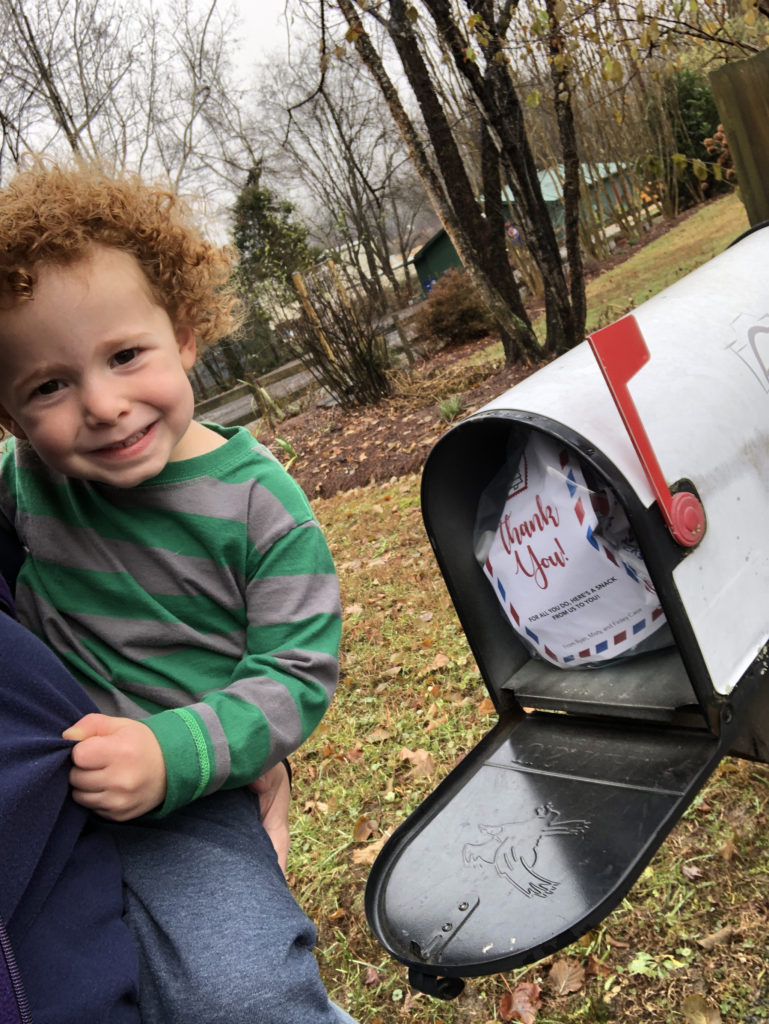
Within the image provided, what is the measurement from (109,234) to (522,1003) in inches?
78.7

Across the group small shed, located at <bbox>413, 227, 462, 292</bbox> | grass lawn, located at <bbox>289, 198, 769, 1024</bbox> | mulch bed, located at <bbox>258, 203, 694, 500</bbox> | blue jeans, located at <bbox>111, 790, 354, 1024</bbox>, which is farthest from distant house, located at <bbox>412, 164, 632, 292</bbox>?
blue jeans, located at <bbox>111, 790, 354, 1024</bbox>

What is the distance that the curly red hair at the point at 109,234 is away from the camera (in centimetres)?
128

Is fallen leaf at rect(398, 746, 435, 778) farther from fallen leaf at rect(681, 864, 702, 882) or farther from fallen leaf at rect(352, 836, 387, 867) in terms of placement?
fallen leaf at rect(681, 864, 702, 882)

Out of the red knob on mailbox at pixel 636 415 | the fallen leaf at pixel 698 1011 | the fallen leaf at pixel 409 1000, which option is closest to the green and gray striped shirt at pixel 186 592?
the red knob on mailbox at pixel 636 415

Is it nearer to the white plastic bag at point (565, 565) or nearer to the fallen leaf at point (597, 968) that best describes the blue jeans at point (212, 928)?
the white plastic bag at point (565, 565)

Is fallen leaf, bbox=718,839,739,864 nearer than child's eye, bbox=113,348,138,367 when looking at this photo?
No

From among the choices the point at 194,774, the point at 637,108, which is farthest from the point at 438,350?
the point at 194,774

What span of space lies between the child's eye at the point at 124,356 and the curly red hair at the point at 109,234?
14 centimetres

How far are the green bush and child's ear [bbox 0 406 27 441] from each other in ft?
43.8

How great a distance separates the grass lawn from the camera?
6.75 feet

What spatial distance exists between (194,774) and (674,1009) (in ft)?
4.71

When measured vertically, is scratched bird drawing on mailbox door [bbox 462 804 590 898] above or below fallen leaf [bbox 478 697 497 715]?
above

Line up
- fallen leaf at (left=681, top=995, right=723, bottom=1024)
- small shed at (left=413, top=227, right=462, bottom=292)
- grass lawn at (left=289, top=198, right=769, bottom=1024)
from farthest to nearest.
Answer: small shed at (left=413, top=227, right=462, bottom=292) → grass lawn at (left=289, top=198, right=769, bottom=1024) → fallen leaf at (left=681, top=995, right=723, bottom=1024)

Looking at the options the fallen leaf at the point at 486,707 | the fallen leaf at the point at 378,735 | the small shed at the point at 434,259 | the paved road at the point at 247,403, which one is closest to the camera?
the fallen leaf at the point at 486,707
